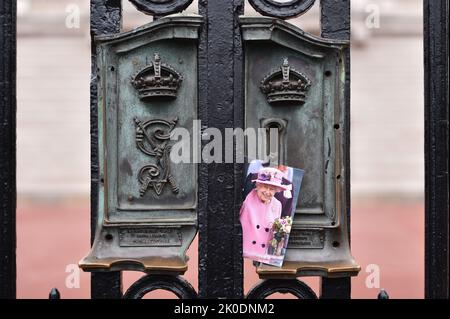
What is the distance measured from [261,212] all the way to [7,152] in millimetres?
945

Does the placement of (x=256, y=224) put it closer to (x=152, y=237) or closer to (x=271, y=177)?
(x=271, y=177)

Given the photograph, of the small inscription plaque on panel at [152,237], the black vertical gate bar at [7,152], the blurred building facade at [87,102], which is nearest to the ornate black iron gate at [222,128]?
the black vertical gate bar at [7,152]

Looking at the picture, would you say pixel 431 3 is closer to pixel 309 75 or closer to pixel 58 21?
pixel 309 75

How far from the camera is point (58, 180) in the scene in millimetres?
11500

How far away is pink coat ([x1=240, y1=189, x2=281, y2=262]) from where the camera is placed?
6.61ft

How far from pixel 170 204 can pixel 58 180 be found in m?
10.0

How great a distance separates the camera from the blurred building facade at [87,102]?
1127cm

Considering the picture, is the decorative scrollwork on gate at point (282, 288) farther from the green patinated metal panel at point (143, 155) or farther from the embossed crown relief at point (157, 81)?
the embossed crown relief at point (157, 81)

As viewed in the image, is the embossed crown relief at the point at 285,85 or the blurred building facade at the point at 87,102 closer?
the embossed crown relief at the point at 285,85

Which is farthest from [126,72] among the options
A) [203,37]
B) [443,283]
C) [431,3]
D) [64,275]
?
[64,275]

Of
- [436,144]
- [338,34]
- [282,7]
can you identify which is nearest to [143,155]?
[282,7]

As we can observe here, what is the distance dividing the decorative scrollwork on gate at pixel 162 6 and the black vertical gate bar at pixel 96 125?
0.34ft

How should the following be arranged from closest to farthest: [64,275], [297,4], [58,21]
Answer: [297,4] → [64,275] → [58,21]

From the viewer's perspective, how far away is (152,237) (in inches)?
79.9
